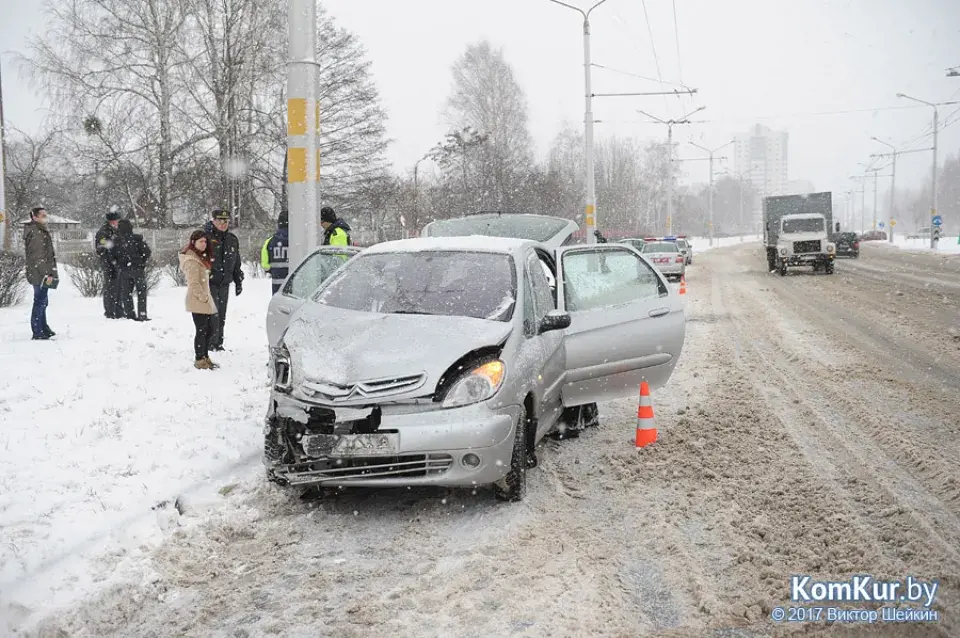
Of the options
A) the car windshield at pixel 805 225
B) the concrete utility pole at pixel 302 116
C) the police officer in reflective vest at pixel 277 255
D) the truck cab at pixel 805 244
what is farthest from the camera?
the car windshield at pixel 805 225

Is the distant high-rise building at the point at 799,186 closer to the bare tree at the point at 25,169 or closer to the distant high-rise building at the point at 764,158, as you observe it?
the distant high-rise building at the point at 764,158

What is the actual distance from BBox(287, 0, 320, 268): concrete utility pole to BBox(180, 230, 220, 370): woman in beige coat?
1286 mm

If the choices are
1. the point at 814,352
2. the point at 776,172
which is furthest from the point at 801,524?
the point at 776,172

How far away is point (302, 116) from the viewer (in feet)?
27.1

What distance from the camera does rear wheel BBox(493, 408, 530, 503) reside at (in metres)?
4.83

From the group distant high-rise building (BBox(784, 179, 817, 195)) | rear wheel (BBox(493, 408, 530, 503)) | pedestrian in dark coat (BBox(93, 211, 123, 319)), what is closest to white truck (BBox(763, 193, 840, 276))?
pedestrian in dark coat (BBox(93, 211, 123, 319))

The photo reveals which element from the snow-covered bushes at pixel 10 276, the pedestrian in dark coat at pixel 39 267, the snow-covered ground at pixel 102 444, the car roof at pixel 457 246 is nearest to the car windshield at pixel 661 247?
the snow-covered ground at pixel 102 444

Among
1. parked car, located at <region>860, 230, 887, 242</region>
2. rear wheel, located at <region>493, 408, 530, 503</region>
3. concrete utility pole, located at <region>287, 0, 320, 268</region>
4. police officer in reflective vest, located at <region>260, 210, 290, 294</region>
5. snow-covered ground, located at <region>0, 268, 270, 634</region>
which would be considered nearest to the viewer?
snow-covered ground, located at <region>0, 268, 270, 634</region>

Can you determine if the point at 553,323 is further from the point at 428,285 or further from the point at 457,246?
the point at 457,246

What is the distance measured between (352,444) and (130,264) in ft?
32.3

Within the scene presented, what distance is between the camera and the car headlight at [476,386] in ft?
14.9

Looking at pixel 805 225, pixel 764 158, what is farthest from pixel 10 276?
pixel 764 158

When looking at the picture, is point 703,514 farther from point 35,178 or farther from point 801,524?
point 35,178

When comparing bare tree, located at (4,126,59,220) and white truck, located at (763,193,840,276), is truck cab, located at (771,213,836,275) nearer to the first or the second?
white truck, located at (763,193,840,276)
